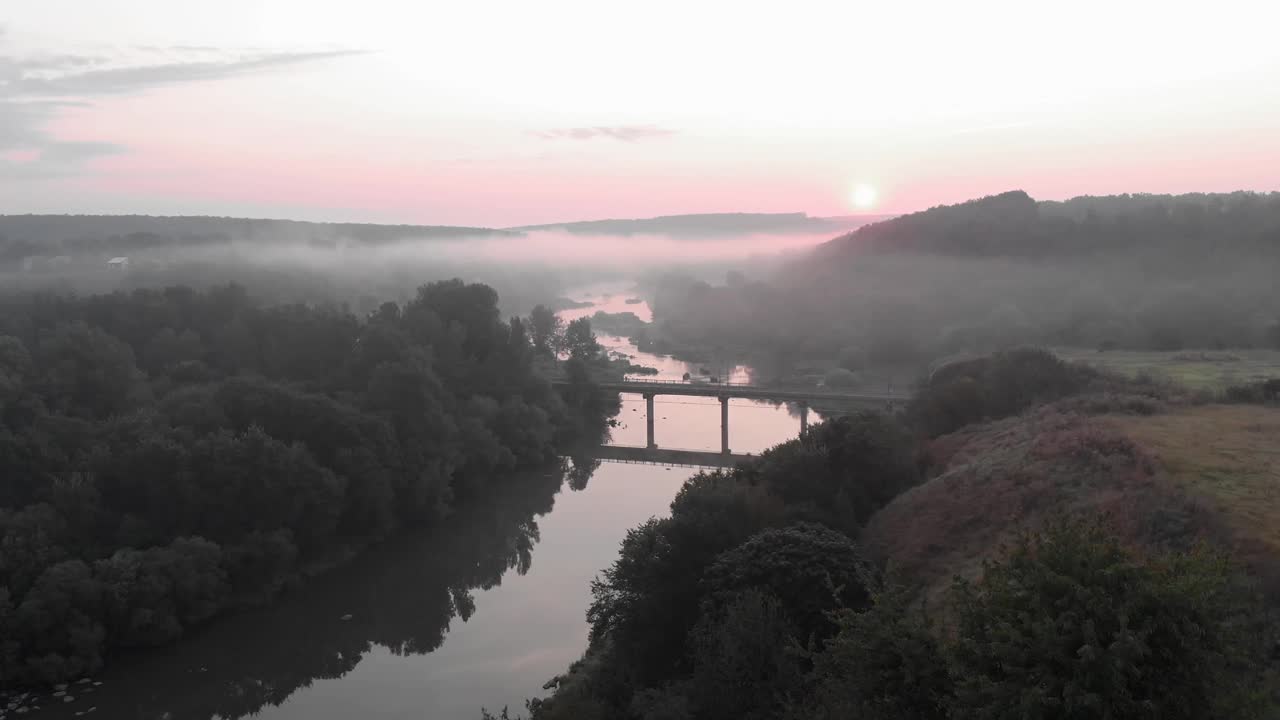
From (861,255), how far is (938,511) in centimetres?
9860

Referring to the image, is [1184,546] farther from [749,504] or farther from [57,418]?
[57,418]

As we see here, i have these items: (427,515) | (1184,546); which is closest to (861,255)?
(427,515)

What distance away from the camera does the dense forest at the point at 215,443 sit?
2420cm

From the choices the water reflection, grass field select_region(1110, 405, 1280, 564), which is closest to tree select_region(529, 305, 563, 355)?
the water reflection

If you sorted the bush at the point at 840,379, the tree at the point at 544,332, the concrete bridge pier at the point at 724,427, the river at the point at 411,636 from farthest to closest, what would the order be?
the tree at the point at 544,332
the bush at the point at 840,379
the concrete bridge pier at the point at 724,427
the river at the point at 411,636

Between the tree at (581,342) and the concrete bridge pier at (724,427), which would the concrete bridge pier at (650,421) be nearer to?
the concrete bridge pier at (724,427)

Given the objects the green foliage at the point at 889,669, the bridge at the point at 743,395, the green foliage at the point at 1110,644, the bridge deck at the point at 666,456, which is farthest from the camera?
the bridge at the point at 743,395

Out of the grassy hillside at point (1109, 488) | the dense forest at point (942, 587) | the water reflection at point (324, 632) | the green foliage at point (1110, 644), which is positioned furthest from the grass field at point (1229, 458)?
the water reflection at point (324, 632)

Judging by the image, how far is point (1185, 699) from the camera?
806 cm

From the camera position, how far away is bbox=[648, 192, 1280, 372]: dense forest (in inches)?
2501

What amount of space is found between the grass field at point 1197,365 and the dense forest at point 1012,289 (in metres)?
9.74

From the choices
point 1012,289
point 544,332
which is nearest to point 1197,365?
point 544,332

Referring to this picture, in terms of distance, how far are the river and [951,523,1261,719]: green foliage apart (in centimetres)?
1491

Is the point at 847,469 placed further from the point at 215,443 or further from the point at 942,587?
the point at 215,443
